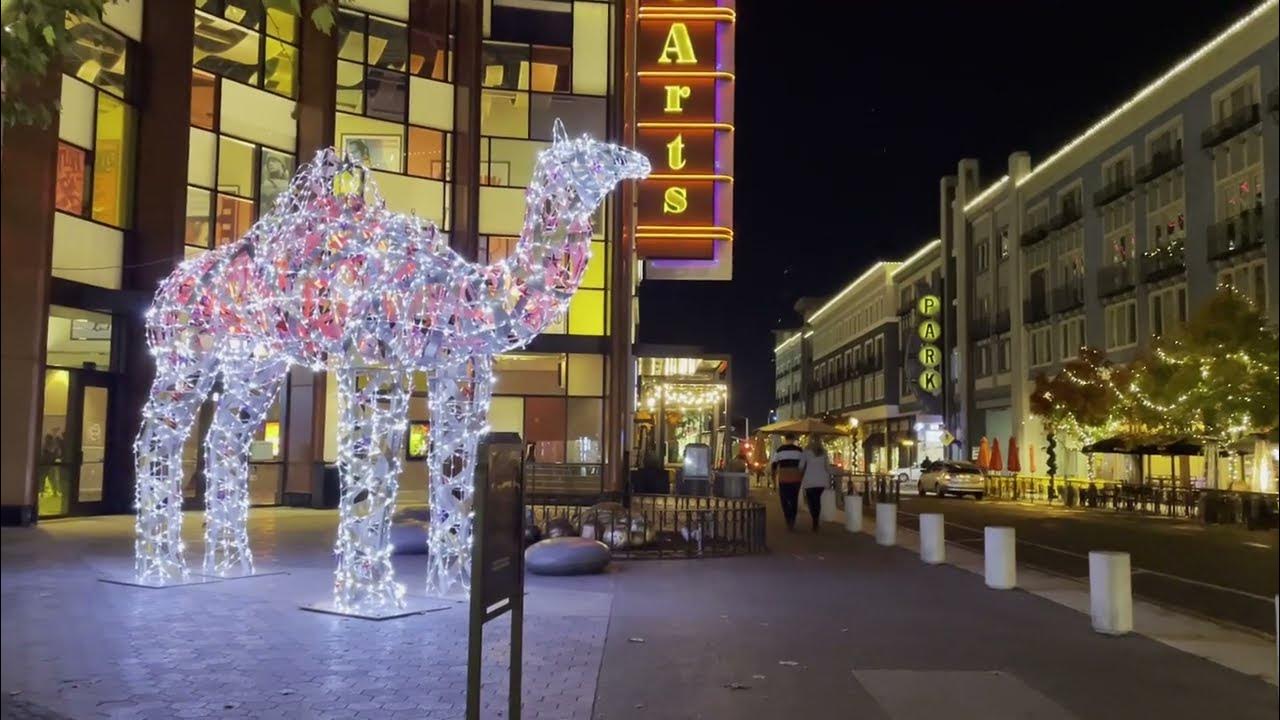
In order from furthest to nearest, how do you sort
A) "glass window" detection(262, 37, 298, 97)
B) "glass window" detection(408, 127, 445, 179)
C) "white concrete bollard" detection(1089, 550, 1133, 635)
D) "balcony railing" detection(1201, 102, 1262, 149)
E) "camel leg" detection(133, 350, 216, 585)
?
"balcony railing" detection(1201, 102, 1262, 149)
"glass window" detection(408, 127, 445, 179)
"glass window" detection(262, 37, 298, 97)
"camel leg" detection(133, 350, 216, 585)
"white concrete bollard" detection(1089, 550, 1133, 635)

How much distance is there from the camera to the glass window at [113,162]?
1978cm

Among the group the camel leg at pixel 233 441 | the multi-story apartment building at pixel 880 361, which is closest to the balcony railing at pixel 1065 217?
the multi-story apartment building at pixel 880 361

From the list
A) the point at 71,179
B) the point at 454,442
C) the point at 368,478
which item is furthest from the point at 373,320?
the point at 71,179

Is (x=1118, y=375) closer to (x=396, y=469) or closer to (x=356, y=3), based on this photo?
(x=356, y=3)

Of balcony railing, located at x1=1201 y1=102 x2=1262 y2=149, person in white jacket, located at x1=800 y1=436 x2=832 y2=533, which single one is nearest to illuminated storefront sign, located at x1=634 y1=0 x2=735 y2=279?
person in white jacket, located at x1=800 y1=436 x2=832 y2=533

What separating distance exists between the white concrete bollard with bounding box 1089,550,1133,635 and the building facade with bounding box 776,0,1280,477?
23934 millimetres

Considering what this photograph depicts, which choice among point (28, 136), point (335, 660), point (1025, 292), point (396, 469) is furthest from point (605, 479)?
point (1025, 292)

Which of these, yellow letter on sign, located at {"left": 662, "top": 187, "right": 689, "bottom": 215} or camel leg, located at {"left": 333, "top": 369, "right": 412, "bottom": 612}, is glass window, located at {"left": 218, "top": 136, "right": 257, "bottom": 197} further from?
camel leg, located at {"left": 333, "top": 369, "right": 412, "bottom": 612}

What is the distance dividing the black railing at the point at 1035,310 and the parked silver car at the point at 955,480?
35.4ft

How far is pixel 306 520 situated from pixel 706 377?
18086 millimetres

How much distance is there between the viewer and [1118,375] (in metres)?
36.1

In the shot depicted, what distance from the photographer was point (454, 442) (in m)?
10.2

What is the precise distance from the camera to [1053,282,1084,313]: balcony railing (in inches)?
1738

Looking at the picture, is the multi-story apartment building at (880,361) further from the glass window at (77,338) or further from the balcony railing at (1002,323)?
the glass window at (77,338)
